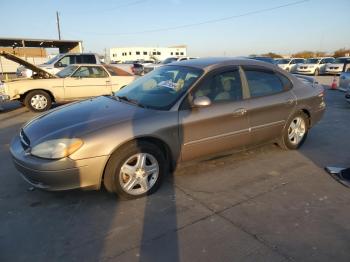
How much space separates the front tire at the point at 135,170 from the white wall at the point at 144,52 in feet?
186

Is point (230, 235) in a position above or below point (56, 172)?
below

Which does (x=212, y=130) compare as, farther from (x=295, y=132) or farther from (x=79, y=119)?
(x=295, y=132)

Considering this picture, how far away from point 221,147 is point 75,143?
2.01 m

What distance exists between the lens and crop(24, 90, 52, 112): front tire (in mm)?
9539

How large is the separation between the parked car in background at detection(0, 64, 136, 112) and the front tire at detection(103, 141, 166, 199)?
7080 mm

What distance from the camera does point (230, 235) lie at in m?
3.04

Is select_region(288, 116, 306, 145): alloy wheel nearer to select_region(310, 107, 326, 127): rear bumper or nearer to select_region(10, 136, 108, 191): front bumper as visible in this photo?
select_region(310, 107, 326, 127): rear bumper

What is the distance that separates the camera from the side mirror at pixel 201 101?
12.9 feet

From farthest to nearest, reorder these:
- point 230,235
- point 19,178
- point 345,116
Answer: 1. point 345,116
2. point 19,178
3. point 230,235

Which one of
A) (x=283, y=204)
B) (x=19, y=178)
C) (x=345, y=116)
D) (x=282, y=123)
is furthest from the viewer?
(x=345, y=116)

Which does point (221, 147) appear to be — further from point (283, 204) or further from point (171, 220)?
point (171, 220)

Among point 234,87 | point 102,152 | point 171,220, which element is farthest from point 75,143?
point 234,87

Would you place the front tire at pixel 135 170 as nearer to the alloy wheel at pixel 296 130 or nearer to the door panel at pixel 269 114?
the door panel at pixel 269 114

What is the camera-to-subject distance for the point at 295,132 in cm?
546
